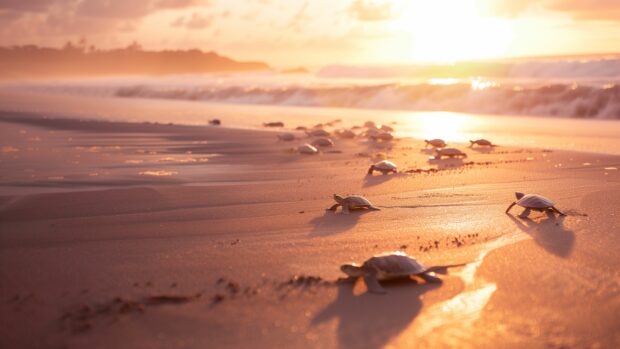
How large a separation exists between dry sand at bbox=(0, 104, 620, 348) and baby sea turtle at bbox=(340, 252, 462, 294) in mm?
93

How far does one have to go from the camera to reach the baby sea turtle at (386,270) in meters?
4.71

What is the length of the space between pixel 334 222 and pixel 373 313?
2.65m

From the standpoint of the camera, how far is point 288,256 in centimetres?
557

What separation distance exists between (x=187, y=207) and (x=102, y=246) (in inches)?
71.7

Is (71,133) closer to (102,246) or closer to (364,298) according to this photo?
(102,246)

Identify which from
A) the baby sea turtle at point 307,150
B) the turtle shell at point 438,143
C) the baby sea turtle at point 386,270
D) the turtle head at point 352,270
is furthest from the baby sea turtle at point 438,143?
the turtle head at point 352,270

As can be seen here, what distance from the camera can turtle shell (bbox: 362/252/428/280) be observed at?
4.71 metres

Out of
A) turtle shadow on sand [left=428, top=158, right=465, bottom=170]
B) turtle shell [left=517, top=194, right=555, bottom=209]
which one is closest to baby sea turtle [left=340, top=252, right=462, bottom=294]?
turtle shell [left=517, top=194, right=555, bottom=209]

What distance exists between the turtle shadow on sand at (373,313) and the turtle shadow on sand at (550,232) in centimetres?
172

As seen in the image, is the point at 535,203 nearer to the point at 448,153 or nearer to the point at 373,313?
the point at 373,313

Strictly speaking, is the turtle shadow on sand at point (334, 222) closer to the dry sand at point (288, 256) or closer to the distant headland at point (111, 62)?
the dry sand at point (288, 256)

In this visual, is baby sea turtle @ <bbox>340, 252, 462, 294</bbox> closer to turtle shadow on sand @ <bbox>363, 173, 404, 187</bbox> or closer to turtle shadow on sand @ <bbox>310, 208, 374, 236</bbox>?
turtle shadow on sand @ <bbox>310, 208, 374, 236</bbox>

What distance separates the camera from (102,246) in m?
5.72

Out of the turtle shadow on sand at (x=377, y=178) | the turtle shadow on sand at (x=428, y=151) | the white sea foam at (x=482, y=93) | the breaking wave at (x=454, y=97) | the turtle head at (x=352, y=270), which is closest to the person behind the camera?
the turtle head at (x=352, y=270)
